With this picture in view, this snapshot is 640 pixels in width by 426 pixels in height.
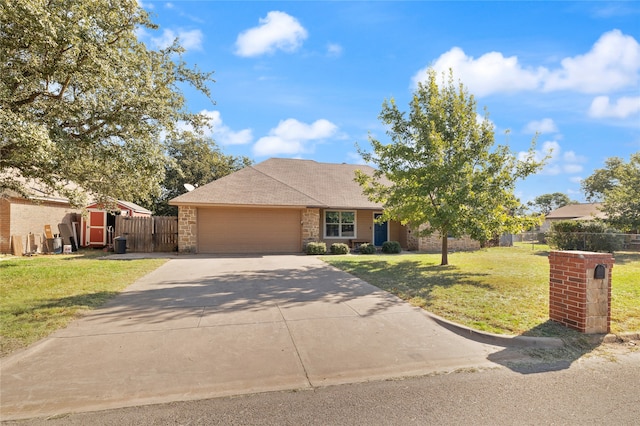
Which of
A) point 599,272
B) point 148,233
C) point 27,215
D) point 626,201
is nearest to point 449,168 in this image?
point 599,272

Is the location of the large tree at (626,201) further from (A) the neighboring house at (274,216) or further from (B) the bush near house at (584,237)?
(A) the neighboring house at (274,216)

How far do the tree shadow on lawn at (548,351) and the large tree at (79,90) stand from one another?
7858 mm

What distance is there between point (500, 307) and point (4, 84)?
1003cm

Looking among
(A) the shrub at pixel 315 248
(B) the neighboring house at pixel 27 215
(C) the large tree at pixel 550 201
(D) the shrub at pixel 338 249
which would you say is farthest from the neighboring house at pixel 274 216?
(C) the large tree at pixel 550 201

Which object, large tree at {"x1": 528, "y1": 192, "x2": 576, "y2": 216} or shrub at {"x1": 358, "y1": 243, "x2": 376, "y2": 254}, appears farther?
large tree at {"x1": 528, "y1": 192, "x2": 576, "y2": 216}

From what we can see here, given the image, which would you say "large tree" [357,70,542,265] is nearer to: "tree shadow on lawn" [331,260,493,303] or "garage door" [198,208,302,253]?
"tree shadow on lawn" [331,260,493,303]

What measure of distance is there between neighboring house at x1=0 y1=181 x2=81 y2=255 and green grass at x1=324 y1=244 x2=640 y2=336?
14206mm

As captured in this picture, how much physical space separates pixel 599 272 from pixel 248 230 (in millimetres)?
14567

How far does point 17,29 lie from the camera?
20.2ft

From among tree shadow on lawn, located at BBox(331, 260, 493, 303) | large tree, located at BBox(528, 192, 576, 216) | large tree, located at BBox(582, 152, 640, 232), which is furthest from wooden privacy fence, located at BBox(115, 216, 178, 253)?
large tree, located at BBox(528, 192, 576, 216)

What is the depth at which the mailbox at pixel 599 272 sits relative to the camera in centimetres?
532

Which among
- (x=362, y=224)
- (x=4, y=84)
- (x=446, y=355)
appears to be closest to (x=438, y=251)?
(x=362, y=224)

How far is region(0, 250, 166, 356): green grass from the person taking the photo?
5340mm

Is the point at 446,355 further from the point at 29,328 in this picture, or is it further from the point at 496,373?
the point at 29,328
